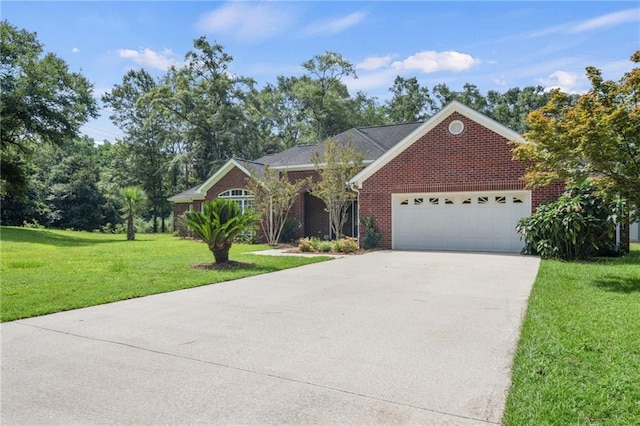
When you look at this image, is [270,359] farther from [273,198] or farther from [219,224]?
[273,198]

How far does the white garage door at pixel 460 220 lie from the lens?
14508mm

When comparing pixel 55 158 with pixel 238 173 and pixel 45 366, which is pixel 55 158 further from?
pixel 45 366

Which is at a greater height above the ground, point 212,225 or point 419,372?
point 212,225

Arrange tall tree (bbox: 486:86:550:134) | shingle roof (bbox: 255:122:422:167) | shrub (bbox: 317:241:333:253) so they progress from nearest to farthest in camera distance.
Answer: shrub (bbox: 317:241:333:253) < shingle roof (bbox: 255:122:422:167) < tall tree (bbox: 486:86:550:134)

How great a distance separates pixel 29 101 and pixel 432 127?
22510mm

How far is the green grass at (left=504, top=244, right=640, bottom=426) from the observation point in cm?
304

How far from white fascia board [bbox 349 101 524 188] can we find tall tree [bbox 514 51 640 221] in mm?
4955

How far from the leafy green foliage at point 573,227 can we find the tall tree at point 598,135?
9.49 ft

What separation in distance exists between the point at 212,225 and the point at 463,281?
646cm

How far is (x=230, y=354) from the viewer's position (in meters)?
4.47

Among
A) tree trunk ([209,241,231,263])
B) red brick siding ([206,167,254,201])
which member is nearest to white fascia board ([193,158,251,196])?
red brick siding ([206,167,254,201])

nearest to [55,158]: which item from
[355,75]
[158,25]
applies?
[355,75]

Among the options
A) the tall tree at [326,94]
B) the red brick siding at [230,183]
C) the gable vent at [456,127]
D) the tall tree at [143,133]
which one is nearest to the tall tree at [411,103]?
the tall tree at [326,94]

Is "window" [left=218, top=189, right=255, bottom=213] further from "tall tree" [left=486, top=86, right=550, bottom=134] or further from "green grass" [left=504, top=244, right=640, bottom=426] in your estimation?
"tall tree" [left=486, top=86, right=550, bottom=134]
